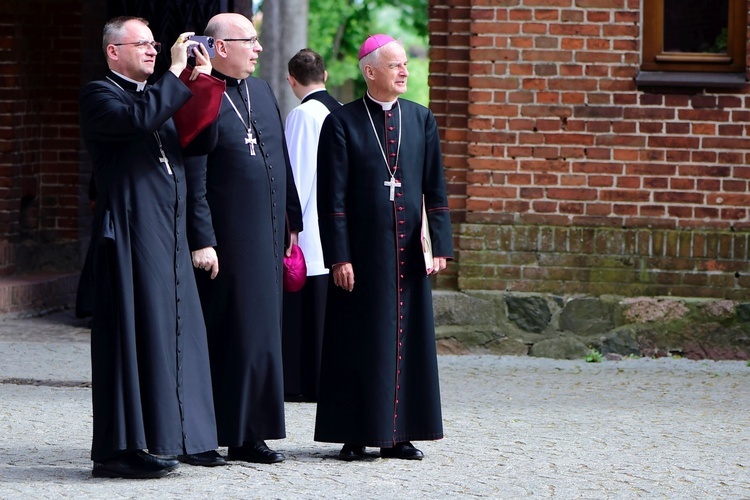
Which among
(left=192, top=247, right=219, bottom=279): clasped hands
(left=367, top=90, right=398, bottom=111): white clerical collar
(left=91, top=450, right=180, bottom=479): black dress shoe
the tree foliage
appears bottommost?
(left=91, top=450, right=180, bottom=479): black dress shoe

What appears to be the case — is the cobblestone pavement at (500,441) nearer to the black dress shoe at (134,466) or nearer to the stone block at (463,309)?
the black dress shoe at (134,466)

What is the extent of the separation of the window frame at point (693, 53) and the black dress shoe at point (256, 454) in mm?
4499

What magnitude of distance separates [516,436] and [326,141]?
1.68m

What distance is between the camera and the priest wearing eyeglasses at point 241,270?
22.3 feet

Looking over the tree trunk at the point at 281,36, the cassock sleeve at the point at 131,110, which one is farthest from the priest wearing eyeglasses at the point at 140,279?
the tree trunk at the point at 281,36

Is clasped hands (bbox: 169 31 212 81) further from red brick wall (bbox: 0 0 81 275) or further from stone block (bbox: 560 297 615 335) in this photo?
red brick wall (bbox: 0 0 81 275)

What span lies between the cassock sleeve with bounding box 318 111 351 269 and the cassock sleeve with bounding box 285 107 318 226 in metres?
1.62

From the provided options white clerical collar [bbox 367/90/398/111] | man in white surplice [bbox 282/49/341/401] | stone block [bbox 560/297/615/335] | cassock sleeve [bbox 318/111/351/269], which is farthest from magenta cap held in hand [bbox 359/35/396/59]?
stone block [bbox 560/297/615/335]

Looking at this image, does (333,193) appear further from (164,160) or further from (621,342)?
(621,342)

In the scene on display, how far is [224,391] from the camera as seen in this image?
22.4ft

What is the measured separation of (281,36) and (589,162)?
11.6 feet

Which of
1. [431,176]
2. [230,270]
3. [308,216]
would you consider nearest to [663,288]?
[308,216]

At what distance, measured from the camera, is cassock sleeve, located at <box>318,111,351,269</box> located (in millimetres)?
6973

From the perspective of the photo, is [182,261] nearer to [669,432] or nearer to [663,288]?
[669,432]
